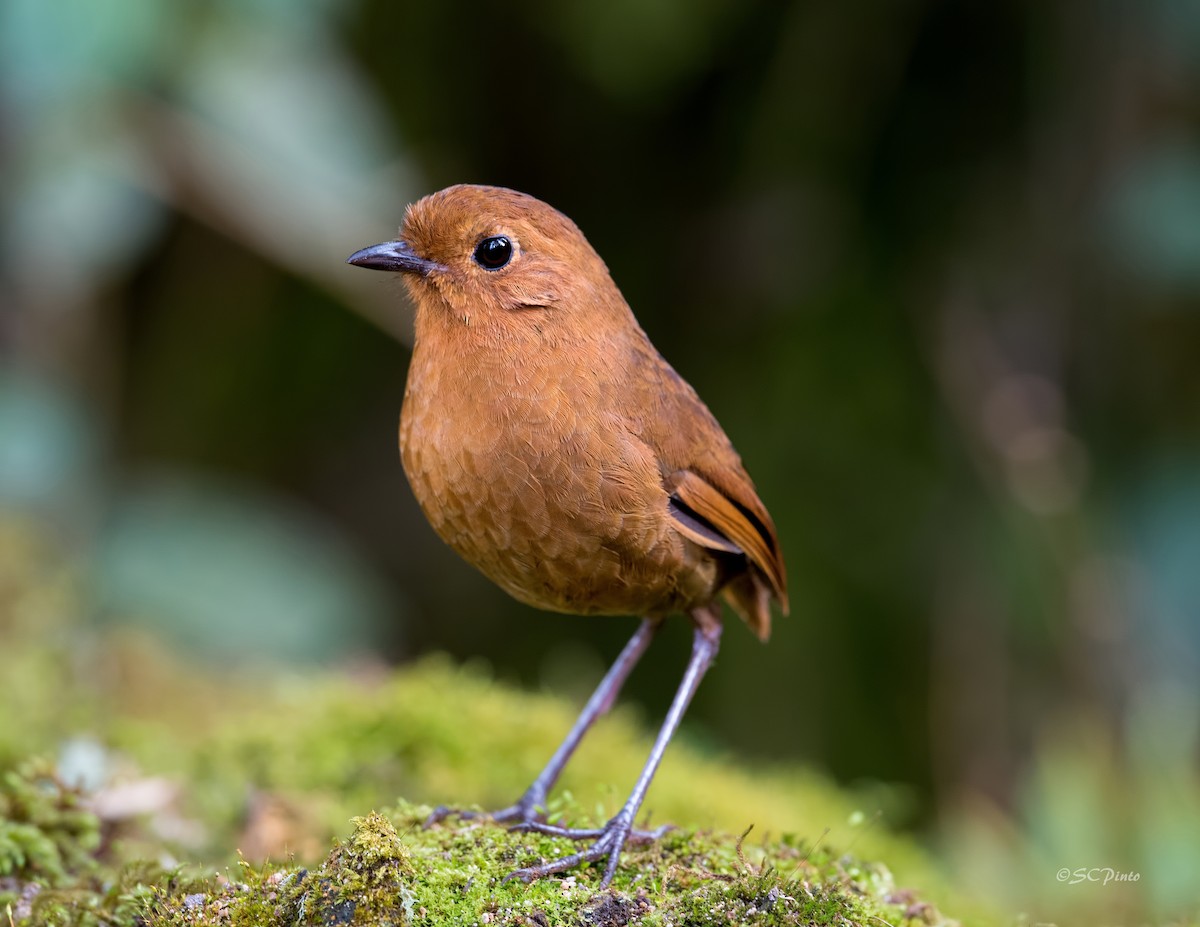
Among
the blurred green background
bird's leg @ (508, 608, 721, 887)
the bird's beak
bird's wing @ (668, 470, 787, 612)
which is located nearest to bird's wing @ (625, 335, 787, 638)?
bird's wing @ (668, 470, 787, 612)

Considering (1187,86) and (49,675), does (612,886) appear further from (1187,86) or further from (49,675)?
(1187,86)

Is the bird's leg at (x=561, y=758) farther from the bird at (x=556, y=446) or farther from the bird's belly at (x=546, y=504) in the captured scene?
the bird's belly at (x=546, y=504)

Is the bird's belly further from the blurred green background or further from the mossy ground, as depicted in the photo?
the blurred green background

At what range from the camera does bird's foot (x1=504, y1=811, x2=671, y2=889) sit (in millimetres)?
2732

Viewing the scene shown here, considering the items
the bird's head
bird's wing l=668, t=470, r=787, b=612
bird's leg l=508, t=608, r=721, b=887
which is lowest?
bird's leg l=508, t=608, r=721, b=887

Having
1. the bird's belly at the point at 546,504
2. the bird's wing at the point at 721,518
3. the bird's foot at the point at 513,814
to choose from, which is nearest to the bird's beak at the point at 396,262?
the bird's belly at the point at 546,504

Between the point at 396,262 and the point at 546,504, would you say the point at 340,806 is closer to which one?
the point at 546,504

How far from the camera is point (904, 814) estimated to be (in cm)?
529

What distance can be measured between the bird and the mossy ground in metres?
0.16

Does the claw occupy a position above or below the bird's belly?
below

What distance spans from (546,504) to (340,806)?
1.47m

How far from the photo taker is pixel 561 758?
351 cm

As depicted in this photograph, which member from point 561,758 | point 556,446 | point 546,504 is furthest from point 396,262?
point 561,758

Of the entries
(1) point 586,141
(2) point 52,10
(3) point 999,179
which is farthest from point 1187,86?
(2) point 52,10
